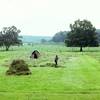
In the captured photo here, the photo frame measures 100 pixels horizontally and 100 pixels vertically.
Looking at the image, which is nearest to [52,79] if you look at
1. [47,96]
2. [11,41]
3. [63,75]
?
[63,75]

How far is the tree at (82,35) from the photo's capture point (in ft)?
458

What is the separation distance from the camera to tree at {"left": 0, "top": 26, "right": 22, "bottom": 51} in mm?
156750

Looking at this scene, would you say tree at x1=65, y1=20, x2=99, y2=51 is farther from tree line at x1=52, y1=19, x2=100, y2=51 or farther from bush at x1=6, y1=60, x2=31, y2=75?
bush at x1=6, y1=60, x2=31, y2=75

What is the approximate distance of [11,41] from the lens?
16012cm

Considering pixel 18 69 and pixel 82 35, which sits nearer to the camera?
pixel 18 69

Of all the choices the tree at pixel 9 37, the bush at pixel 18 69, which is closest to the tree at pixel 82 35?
the tree at pixel 9 37

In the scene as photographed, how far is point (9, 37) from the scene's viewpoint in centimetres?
16075

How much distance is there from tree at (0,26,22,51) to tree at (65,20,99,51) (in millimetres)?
27561

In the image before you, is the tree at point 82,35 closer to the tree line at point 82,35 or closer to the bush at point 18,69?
the tree line at point 82,35

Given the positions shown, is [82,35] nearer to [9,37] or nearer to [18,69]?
[9,37]

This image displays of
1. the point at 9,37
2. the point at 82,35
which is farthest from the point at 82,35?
the point at 9,37

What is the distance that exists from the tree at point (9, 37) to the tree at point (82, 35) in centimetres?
2756

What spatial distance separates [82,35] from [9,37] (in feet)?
112

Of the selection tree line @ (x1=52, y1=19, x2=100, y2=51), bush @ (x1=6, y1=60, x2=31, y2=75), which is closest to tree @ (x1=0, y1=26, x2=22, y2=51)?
tree line @ (x1=52, y1=19, x2=100, y2=51)
